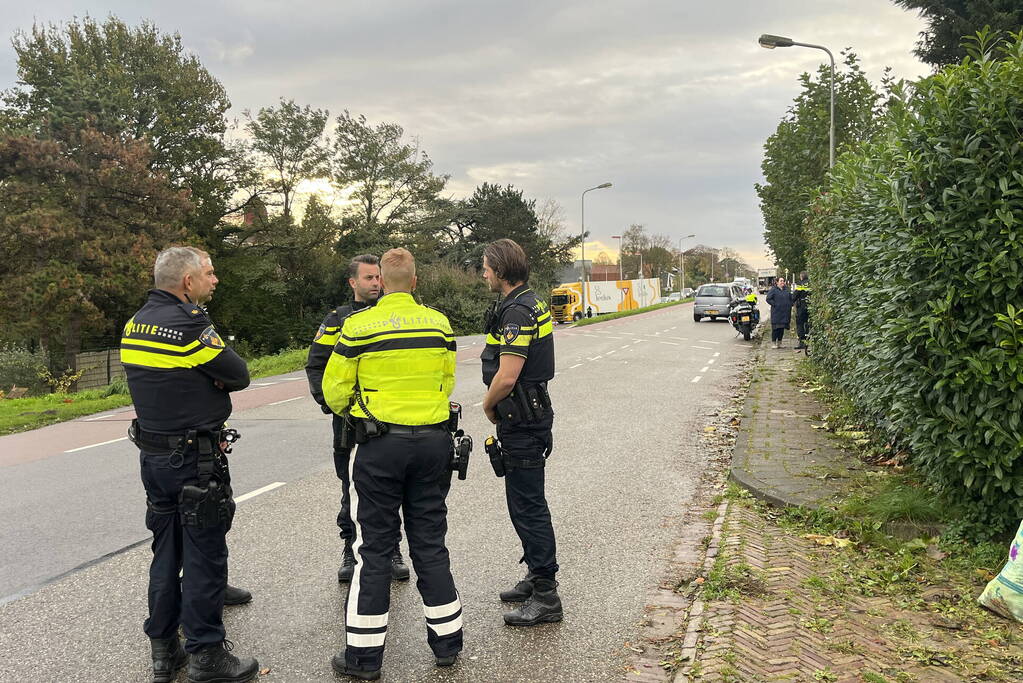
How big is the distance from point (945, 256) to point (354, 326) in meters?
3.47

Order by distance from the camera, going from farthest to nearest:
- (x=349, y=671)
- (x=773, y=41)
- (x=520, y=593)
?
(x=773, y=41) < (x=520, y=593) < (x=349, y=671)

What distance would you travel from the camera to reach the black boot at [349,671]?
3.42 meters

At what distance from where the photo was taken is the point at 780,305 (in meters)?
19.6

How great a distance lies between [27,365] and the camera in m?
24.2

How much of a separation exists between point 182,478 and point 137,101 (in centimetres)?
3543

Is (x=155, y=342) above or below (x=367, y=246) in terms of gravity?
below

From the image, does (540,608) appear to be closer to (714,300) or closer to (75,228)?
(75,228)

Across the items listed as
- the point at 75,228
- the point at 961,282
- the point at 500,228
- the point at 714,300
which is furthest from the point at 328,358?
the point at 500,228

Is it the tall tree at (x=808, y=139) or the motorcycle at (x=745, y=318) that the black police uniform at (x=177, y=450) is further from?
the motorcycle at (x=745, y=318)

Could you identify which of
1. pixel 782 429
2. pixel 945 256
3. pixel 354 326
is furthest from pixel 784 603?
pixel 782 429

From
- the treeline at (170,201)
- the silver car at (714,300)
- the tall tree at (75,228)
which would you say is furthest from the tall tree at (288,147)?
the silver car at (714,300)

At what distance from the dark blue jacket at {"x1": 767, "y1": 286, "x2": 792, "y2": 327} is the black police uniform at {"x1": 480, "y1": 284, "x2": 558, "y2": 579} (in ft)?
55.0

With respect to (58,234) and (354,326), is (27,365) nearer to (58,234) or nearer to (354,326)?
(58,234)

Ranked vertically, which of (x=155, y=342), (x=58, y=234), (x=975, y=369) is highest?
(x=58, y=234)
